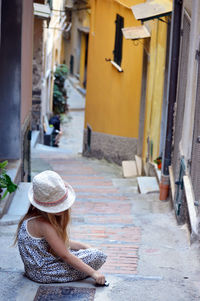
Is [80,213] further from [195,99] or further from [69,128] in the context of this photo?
[69,128]

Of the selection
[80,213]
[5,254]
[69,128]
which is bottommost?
[69,128]

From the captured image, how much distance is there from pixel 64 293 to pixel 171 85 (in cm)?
538

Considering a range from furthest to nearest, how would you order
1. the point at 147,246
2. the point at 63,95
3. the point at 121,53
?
the point at 63,95, the point at 121,53, the point at 147,246

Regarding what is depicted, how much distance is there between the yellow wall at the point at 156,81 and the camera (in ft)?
35.0

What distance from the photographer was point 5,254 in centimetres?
493

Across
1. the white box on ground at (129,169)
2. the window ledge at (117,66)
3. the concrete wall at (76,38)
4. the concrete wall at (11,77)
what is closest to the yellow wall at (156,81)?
the white box on ground at (129,169)

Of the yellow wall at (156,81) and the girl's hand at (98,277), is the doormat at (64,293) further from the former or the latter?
the yellow wall at (156,81)

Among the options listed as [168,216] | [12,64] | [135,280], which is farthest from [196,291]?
[12,64]

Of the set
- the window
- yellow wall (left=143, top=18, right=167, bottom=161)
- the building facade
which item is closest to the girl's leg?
yellow wall (left=143, top=18, right=167, bottom=161)

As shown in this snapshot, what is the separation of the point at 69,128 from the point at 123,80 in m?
10.9

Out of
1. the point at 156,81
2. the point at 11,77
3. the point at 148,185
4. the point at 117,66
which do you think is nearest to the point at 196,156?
the point at 11,77

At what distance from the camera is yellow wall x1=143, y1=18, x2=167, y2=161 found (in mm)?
10664

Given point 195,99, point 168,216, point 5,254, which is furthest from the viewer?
point 168,216

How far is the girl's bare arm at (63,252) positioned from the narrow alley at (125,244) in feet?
0.31
